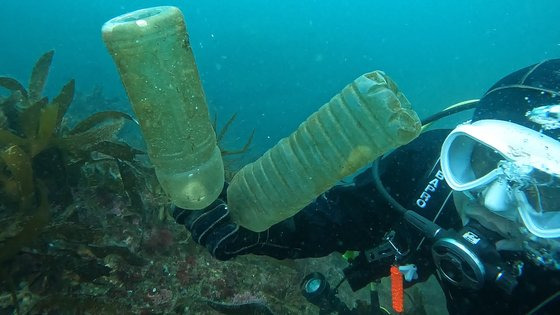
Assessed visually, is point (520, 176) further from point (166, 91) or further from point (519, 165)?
point (166, 91)

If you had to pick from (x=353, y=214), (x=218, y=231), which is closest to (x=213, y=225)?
(x=218, y=231)

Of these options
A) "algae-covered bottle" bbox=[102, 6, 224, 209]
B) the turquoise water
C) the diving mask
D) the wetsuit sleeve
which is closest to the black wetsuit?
the wetsuit sleeve

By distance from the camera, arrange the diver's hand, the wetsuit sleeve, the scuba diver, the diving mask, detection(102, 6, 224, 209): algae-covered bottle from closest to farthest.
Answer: detection(102, 6, 224, 209): algae-covered bottle
the diving mask
the scuba diver
the diver's hand
the wetsuit sleeve

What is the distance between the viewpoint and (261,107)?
37594 mm

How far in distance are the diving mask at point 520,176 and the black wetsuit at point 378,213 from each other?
48 cm

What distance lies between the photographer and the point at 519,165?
1.81 metres

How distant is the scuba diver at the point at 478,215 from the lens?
6.05 ft

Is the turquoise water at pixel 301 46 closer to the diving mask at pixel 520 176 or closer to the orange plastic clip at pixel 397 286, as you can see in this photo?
the orange plastic clip at pixel 397 286

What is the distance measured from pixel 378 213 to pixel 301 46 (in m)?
53.8

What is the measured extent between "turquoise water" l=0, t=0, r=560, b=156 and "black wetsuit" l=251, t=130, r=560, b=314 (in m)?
12.4

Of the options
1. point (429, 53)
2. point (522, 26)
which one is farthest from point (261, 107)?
point (522, 26)

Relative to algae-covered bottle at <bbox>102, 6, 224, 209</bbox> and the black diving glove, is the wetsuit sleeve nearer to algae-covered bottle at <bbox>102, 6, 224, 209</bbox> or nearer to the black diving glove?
the black diving glove

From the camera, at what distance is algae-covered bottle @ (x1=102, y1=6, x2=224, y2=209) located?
146cm

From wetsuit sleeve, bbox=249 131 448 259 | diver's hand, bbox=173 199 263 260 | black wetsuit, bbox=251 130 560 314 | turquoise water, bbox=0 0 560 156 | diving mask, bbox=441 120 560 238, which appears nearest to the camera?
diving mask, bbox=441 120 560 238
